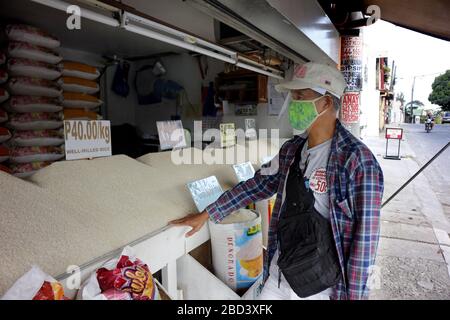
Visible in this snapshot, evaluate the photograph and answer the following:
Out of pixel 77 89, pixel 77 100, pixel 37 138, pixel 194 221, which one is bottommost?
pixel 194 221

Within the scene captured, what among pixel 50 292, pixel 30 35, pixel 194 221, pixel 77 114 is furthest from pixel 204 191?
pixel 77 114

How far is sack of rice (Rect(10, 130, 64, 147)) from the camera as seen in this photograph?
2557 mm

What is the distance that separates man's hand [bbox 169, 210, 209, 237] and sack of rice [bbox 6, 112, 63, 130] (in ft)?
6.70

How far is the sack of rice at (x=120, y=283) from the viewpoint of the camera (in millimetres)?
767

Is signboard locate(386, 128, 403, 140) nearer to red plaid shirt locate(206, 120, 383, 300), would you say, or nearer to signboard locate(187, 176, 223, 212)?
signboard locate(187, 176, 223, 212)

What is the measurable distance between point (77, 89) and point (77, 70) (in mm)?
192

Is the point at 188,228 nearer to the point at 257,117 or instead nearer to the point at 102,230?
the point at 102,230

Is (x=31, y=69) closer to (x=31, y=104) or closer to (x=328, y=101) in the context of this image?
(x=31, y=104)

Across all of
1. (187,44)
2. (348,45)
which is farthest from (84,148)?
(348,45)

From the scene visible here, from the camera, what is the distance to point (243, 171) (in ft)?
6.98

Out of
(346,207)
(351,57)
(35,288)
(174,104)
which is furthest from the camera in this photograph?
(174,104)

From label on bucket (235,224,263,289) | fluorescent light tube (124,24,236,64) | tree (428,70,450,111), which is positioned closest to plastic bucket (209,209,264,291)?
label on bucket (235,224,263,289)

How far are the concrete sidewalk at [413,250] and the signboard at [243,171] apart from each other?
138cm

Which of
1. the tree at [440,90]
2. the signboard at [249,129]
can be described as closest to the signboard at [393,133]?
the signboard at [249,129]
